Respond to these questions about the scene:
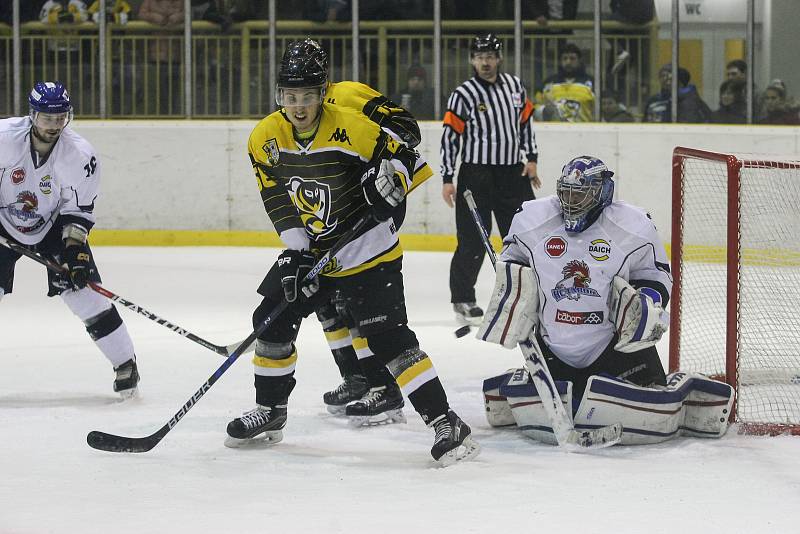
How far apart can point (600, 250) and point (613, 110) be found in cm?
462

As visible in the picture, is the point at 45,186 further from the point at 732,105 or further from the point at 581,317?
the point at 732,105

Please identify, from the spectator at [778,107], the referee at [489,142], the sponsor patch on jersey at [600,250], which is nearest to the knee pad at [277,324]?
the sponsor patch on jersey at [600,250]

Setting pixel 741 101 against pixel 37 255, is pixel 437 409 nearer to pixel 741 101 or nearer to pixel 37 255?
pixel 37 255

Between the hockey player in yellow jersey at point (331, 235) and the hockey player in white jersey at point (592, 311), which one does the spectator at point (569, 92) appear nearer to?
the hockey player in white jersey at point (592, 311)

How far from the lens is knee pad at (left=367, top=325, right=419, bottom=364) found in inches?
133

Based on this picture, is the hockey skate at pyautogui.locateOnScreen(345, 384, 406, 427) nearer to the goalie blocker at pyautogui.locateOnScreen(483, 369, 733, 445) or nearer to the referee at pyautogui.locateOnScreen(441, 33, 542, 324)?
the goalie blocker at pyautogui.locateOnScreen(483, 369, 733, 445)

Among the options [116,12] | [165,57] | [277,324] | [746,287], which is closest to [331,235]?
[277,324]

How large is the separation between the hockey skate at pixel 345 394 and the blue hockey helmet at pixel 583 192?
864 millimetres

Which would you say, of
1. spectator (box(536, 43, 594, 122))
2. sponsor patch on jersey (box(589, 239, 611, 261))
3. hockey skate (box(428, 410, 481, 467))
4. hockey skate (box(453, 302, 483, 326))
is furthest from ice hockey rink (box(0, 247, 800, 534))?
spectator (box(536, 43, 594, 122))

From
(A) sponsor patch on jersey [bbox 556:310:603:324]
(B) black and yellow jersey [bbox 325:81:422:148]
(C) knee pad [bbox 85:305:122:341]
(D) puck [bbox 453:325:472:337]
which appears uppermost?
(B) black and yellow jersey [bbox 325:81:422:148]

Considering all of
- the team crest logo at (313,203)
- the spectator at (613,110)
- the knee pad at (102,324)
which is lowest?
the knee pad at (102,324)

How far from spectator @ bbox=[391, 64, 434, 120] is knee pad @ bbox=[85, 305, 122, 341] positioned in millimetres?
4371

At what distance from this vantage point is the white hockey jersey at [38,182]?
4168 millimetres

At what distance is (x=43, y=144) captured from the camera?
13.7ft
